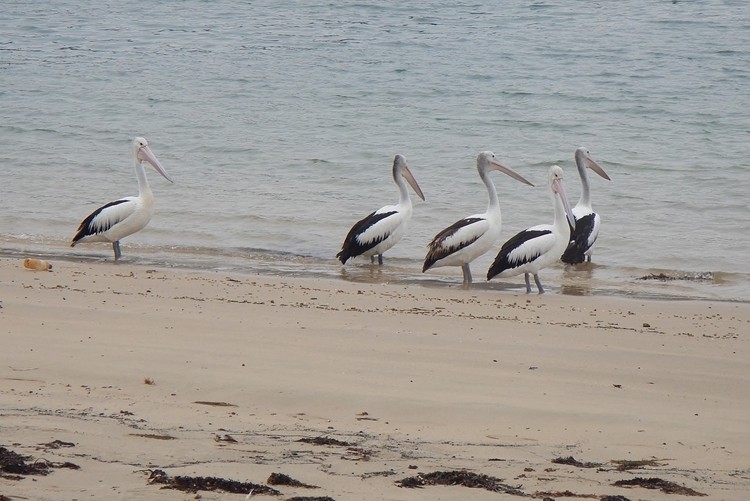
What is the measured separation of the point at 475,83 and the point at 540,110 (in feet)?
5.86

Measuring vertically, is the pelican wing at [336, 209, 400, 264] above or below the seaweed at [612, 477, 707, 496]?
above

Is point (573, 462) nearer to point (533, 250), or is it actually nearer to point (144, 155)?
point (533, 250)

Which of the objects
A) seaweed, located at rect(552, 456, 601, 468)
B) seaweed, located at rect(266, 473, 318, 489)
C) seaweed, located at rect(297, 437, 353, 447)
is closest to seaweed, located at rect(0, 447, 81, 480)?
seaweed, located at rect(266, 473, 318, 489)

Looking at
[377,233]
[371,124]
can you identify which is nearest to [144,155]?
[377,233]

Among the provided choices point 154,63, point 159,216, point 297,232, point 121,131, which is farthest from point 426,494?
point 154,63

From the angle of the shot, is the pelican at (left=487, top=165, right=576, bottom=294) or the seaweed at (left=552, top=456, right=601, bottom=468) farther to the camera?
the pelican at (left=487, top=165, right=576, bottom=294)

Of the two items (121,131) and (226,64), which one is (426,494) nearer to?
(121,131)

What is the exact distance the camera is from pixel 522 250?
8.36 meters

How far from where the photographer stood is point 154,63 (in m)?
19.8

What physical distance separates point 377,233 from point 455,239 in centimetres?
92

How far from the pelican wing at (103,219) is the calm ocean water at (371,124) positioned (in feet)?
0.84

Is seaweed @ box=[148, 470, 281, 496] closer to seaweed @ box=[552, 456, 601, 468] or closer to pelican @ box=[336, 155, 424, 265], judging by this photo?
seaweed @ box=[552, 456, 601, 468]

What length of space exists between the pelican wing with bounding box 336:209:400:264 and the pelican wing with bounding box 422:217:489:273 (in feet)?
1.90

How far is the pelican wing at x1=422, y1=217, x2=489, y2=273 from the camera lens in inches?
342
